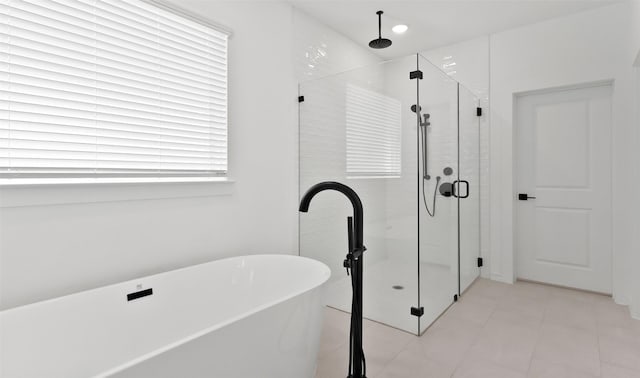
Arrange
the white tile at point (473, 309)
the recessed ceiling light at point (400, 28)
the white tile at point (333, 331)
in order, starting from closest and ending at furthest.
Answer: the white tile at point (333, 331)
the white tile at point (473, 309)
the recessed ceiling light at point (400, 28)

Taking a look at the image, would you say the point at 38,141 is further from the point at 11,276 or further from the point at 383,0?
the point at 383,0

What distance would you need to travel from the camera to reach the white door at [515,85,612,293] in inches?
118

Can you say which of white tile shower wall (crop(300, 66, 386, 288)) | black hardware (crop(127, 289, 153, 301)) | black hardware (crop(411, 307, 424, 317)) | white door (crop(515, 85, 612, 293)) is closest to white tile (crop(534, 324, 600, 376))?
black hardware (crop(411, 307, 424, 317))

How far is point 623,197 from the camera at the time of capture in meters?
2.79

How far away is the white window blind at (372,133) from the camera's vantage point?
2.44m

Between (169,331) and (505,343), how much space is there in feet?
7.06

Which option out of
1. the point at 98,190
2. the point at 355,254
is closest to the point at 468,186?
the point at 355,254

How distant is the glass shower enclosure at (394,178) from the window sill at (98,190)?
39.8 inches

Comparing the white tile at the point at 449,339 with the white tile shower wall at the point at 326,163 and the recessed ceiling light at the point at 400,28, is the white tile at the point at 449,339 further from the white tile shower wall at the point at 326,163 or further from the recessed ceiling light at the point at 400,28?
the recessed ceiling light at the point at 400,28

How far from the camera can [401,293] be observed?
7.93ft

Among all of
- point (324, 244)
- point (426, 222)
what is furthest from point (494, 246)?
point (324, 244)

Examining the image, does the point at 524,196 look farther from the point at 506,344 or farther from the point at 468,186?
the point at 506,344

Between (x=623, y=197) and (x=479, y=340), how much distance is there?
76.5 inches

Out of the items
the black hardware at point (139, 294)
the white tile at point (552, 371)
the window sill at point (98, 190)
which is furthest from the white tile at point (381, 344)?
the window sill at point (98, 190)
